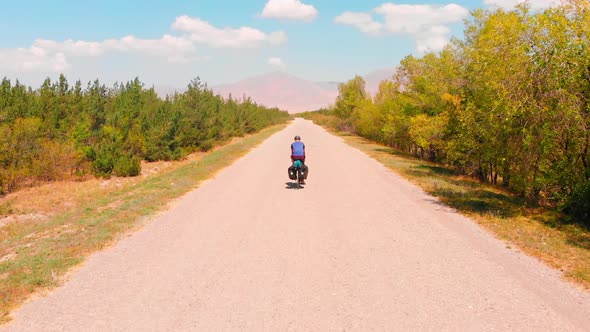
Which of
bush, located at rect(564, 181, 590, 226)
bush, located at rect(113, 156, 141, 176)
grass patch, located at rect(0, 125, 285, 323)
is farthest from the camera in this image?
bush, located at rect(113, 156, 141, 176)

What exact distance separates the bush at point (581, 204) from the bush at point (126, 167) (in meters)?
21.2

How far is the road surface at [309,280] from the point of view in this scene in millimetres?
4734

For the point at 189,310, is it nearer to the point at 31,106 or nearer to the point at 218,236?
the point at 218,236

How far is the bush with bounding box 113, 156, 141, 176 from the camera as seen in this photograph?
75.3 ft

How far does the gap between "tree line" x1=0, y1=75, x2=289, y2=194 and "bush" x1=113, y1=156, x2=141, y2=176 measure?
54 mm

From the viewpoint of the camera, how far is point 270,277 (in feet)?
19.8

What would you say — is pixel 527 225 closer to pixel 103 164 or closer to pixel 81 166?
pixel 103 164

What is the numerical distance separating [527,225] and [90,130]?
25.6 meters

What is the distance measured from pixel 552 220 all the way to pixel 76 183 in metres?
21.5

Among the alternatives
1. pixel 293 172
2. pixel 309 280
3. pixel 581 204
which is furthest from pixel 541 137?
pixel 309 280

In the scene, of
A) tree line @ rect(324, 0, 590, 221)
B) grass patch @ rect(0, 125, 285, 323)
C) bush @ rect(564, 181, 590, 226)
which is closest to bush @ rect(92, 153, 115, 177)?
grass patch @ rect(0, 125, 285, 323)

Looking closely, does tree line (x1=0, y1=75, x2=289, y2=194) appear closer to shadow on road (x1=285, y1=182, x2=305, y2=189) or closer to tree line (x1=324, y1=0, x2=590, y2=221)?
shadow on road (x1=285, y1=182, x2=305, y2=189)

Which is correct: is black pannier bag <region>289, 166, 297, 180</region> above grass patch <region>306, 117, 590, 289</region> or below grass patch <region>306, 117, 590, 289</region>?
above

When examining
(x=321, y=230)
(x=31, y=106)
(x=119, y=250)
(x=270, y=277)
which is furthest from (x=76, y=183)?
(x=270, y=277)
